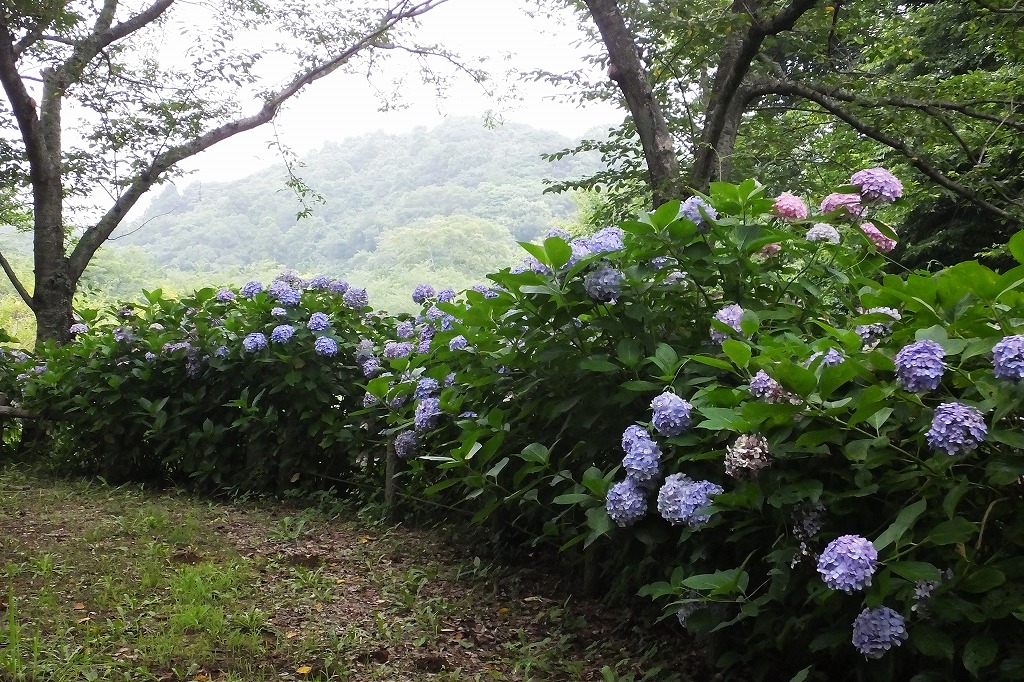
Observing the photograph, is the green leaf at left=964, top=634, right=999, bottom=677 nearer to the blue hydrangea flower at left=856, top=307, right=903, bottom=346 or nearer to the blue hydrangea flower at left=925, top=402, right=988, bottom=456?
the blue hydrangea flower at left=925, top=402, right=988, bottom=456

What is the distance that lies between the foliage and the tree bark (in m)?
2.23

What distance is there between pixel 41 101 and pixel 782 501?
7.61 metres

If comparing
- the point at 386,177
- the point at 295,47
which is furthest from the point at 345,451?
the point at 386,177

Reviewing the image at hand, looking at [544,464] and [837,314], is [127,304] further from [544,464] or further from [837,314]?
[837,314]

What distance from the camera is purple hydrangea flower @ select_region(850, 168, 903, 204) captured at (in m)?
1.84

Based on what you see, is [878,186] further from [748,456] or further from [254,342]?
[254,342]

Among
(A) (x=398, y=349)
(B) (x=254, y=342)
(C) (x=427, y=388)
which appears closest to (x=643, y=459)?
(C) (x=427, y=388)

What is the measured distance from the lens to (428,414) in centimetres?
253

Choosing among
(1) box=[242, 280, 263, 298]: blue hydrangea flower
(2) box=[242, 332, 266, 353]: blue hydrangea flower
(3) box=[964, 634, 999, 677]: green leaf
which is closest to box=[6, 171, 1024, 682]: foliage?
(3) box=[964, 634, 999, 677]: green leaf

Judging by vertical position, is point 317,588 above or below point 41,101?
below

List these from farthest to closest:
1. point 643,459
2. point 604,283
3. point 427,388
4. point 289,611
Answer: point 427,388 < point 289,611 < point 604,283 < point 643,459

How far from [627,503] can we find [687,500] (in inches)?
6.8

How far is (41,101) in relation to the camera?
6.88 m

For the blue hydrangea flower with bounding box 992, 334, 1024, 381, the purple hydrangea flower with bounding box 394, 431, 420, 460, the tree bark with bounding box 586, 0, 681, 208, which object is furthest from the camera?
the tree bark with bounding box 586, 0, 681, 208
